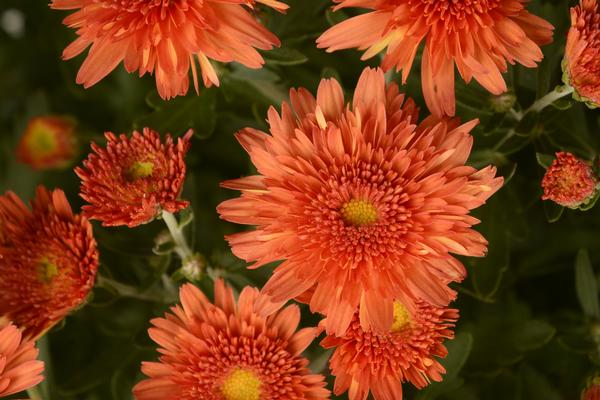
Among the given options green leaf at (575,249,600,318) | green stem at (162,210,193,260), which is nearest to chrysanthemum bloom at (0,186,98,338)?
green stem at (162,210,193,260)

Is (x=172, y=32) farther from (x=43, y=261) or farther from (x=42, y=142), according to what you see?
(x=42, y=142)

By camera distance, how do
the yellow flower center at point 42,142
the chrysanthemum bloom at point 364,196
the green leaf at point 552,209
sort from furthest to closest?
the yellow flower center at point 42,142, the green leaf at point 552,209, the chrysanthemum bloom at point 364,196

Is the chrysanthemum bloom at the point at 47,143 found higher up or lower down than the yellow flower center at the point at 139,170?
lower down

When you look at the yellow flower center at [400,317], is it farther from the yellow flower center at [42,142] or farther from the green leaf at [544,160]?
the yellow flower center at [42,142]

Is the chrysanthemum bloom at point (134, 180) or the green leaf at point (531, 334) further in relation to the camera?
the green leaf at point (531, 334)

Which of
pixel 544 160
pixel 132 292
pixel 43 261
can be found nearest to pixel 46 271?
pixel 43 261

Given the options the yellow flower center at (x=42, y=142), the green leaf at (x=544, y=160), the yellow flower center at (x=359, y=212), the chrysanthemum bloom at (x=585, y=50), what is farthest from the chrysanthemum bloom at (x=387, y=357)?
the yellow flower center at (x=42, y=142)
